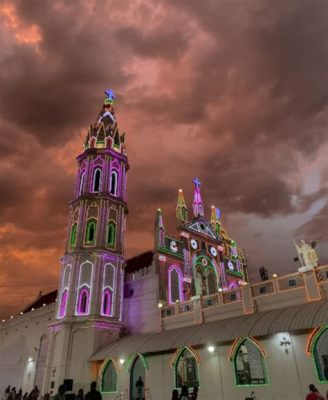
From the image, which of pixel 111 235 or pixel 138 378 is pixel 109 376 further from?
pixel 111 235

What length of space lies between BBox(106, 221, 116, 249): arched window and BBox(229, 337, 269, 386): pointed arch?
50.1 ft

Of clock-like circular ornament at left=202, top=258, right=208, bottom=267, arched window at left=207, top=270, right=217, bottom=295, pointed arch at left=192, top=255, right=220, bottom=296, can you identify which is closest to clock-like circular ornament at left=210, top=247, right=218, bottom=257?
pointed arch at left=192, top=255, right=220, bottom=296

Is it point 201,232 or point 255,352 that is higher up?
point 201,232

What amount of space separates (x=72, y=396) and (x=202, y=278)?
66.8 ft

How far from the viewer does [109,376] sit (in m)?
26.3

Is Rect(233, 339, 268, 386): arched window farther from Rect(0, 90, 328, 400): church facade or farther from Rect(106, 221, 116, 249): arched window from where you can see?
Rect(106, 221, 116, 249): arched window

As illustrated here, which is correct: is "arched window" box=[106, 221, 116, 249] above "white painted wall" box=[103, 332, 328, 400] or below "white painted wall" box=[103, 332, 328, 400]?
above

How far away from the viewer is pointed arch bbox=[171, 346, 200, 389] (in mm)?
21734

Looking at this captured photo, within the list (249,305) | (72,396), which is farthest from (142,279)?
(72,396)

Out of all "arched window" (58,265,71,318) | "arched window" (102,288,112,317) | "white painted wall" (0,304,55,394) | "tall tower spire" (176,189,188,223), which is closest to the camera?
"arched window" (102,288,112,317)

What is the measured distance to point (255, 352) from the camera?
20781 mm

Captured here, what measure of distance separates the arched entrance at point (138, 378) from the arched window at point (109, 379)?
1.75 meters

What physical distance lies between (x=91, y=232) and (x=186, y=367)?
14.7m

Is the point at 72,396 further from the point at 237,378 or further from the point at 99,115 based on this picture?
the point at 99,115
